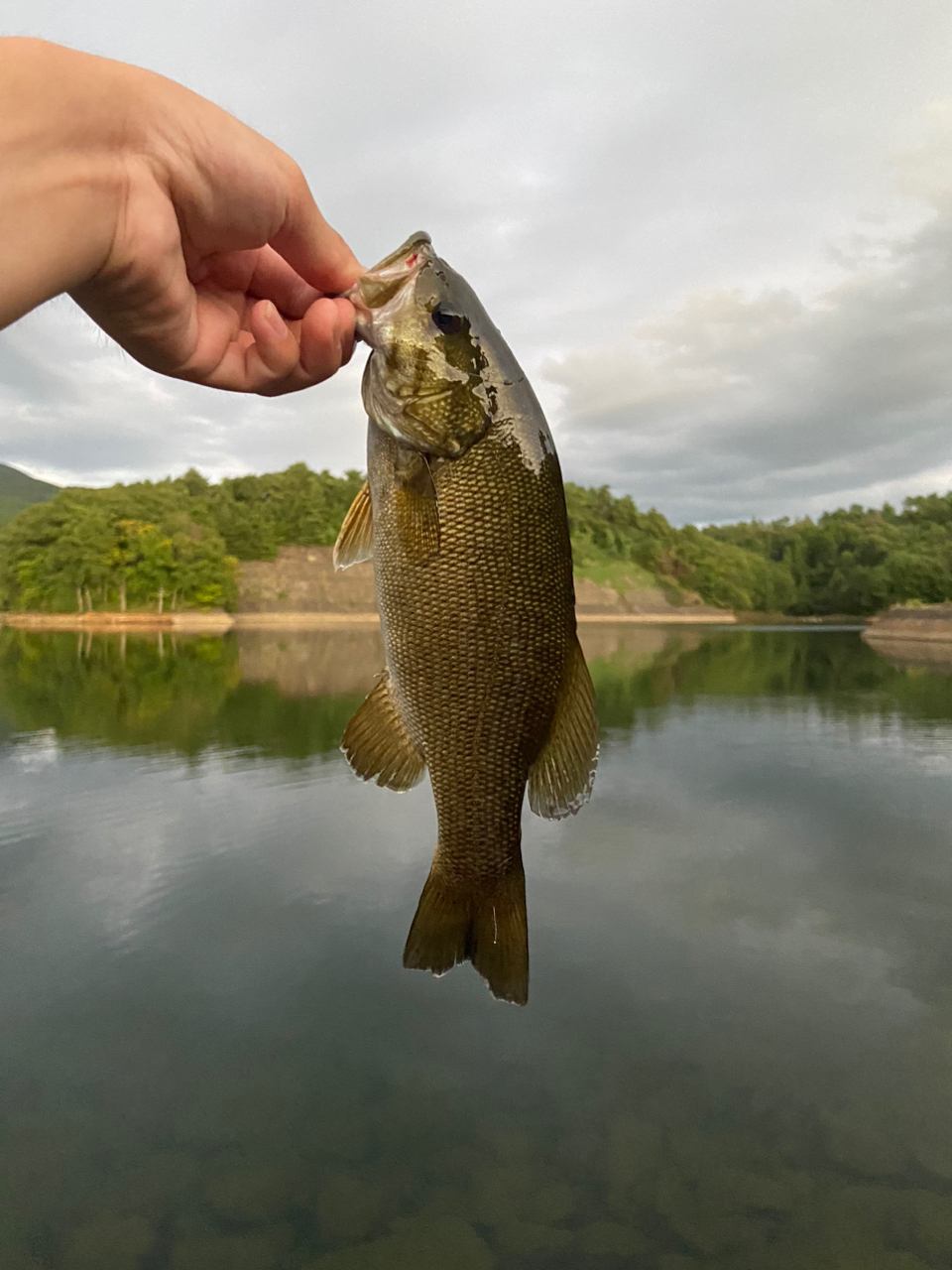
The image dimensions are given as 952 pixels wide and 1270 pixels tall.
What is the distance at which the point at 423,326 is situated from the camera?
2090mm

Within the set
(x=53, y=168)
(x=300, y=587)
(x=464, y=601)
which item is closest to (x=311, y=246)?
(x=53, y=168)

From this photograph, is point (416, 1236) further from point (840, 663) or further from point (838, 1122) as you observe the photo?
point (840, 663)

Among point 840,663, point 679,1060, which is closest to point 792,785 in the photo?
point 679,1060

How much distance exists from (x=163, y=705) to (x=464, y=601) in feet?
84.6

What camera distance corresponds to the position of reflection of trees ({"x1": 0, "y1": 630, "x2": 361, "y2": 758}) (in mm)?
20969

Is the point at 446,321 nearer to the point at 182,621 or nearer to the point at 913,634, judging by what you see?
the point at 182,621

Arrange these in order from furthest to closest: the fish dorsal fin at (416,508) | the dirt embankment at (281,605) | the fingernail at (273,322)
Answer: the dirt embankment at (281,605) < the fingernail at (273,322) < the fish dorsal fin at (416,508)

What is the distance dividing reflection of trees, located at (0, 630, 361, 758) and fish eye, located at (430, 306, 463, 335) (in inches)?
660

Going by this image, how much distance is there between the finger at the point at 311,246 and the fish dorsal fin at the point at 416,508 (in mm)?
665

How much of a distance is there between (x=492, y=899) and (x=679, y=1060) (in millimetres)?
6786

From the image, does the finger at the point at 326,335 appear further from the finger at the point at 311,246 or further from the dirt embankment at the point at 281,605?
the dirt embankment at the point at 281,605

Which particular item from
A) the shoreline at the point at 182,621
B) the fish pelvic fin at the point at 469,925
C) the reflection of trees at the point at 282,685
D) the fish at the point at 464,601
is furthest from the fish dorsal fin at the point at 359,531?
the shoreline at the point at 182,621

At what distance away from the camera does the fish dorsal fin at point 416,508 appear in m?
2.05

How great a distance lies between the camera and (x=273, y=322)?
221 cm
